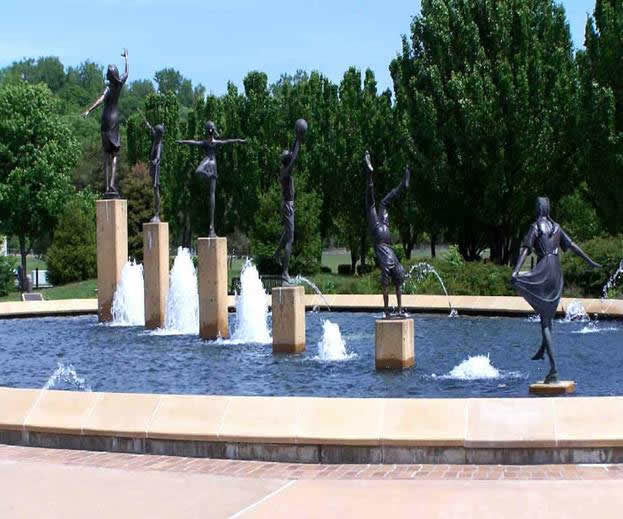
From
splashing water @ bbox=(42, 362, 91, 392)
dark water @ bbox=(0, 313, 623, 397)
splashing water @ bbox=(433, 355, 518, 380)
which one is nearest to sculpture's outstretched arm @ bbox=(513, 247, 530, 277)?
dark water @ bbox=(0, 313, 623, 397)

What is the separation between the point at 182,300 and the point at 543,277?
11.7m

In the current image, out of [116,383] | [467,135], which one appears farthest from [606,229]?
[116,383]

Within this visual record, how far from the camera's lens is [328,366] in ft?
49.5

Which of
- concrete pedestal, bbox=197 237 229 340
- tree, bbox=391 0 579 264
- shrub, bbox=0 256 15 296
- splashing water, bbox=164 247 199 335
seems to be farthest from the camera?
shrub, bbox=0 256 15 296

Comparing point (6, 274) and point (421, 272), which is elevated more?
point (421, 272)

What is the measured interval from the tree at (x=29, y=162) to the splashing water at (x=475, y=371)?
3404 cm

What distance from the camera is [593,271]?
88.1ft

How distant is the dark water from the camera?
43.2ft

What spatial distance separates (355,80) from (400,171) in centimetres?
781

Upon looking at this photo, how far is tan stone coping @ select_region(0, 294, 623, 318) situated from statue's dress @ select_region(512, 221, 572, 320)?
1165cm

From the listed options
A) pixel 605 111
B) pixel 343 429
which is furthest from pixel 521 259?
pixel 605 111

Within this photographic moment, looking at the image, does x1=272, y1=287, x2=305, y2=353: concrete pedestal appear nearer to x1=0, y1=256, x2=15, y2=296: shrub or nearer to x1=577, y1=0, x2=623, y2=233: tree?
x1=577, y1=0, x2=623, y2=233: tree

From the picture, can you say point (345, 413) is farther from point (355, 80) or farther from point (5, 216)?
point (5, 216)

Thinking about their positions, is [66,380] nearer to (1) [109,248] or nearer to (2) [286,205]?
(2) [286,205]
